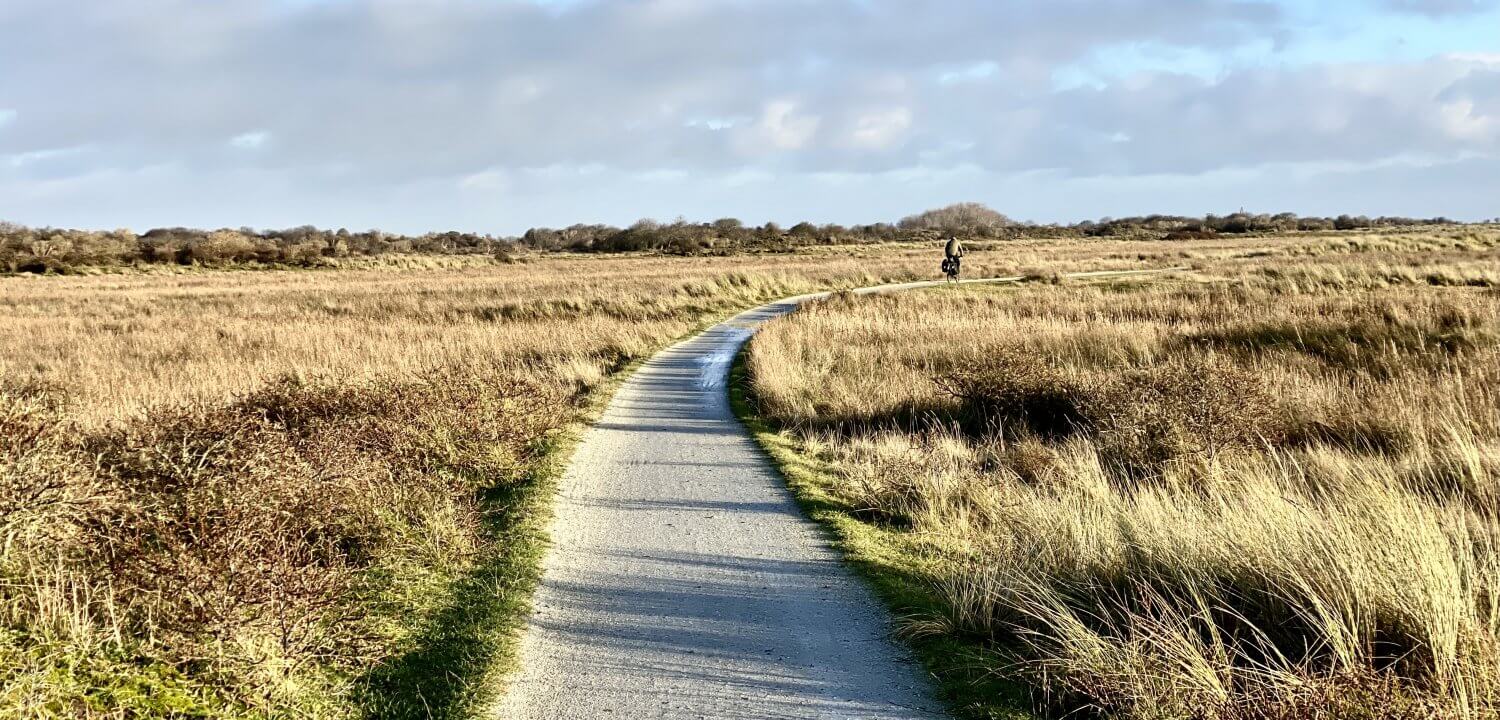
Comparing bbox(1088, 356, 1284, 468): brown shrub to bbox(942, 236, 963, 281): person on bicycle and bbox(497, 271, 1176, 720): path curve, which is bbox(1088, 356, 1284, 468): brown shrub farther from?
bbox(942, 236, 963, 281): person on bicycle

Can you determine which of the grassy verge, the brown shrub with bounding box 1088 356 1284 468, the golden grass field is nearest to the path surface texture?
the grassy verge

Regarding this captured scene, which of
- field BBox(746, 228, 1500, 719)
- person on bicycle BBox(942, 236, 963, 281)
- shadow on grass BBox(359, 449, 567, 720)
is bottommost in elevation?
shadow on grass BBox(359, 449, 567, 720)

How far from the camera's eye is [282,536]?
180 inches

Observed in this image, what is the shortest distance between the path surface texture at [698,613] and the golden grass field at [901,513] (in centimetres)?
34

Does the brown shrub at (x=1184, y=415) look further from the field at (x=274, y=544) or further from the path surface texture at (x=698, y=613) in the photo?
the field at (x=274, y=544)

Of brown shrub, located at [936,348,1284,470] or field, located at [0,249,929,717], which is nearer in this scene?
field, located at [0,249,929,717]

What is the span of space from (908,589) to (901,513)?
171cm

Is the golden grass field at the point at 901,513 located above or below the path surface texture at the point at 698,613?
above

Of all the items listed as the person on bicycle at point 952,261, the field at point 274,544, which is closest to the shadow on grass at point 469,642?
the field at point 274,544

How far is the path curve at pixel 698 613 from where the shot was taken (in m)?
3.94

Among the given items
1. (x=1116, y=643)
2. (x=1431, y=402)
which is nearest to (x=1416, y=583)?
(x=1116, y=643)

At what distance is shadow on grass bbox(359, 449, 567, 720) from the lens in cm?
397

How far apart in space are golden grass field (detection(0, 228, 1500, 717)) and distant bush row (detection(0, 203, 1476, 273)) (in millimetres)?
59849

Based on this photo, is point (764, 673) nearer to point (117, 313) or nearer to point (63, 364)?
point (63, 364)
